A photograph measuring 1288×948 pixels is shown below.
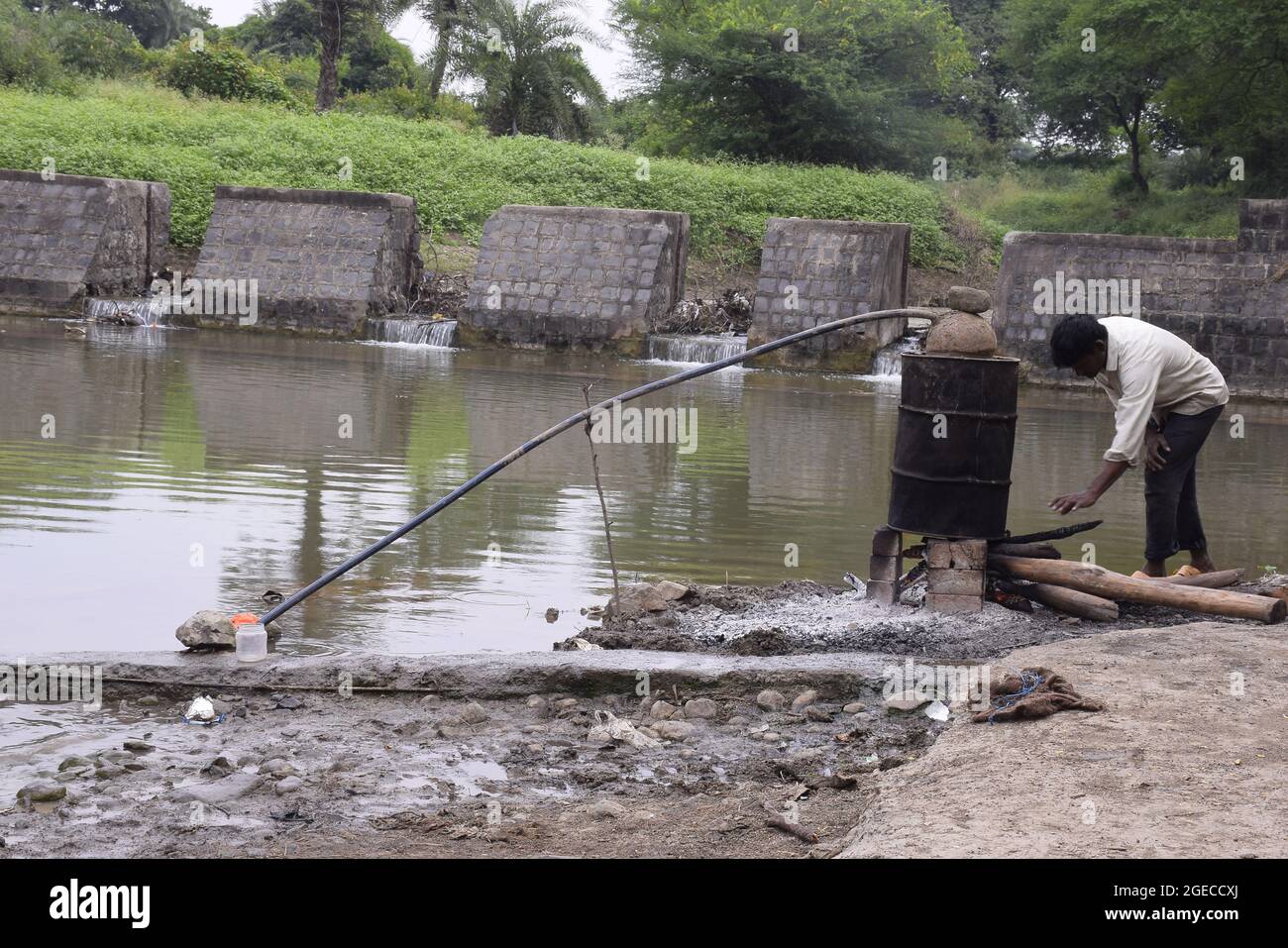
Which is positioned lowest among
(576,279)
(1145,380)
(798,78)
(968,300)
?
(1145,380)

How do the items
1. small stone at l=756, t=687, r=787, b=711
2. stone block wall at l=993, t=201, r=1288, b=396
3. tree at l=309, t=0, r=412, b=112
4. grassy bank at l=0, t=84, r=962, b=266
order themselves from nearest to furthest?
small stone at l=756, t=687, r=787, b=711
stone block wall at l=993, t=201, r=1288, b=396
grassy bank at l=0, t=84, r=962, b=266
tree at l=309, t=0, r=412, b=112

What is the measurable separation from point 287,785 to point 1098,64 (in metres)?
40.4

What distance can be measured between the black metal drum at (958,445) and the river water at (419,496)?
137 centimetres

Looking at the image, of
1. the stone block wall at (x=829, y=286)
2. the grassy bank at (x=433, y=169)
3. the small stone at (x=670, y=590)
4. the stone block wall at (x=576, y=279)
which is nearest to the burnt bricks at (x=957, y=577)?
the small stone at (x=670, y=590)

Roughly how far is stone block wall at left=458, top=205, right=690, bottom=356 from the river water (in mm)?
4049

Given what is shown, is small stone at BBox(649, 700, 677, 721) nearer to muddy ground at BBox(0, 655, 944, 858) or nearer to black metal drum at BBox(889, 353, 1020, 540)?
muddy ground at BBox(0, 655, 944, 858)

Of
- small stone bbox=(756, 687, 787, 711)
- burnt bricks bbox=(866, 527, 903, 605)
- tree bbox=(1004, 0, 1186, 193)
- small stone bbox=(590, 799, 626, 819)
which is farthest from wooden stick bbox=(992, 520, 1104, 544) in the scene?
tree bbox=(1004, 0, 1186, 193)

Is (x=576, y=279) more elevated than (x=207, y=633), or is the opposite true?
(x=576, y=279)

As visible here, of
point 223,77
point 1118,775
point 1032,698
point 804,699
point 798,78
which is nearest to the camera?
point 1118,775

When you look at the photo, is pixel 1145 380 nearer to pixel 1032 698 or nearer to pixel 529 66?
pixel 1032 698

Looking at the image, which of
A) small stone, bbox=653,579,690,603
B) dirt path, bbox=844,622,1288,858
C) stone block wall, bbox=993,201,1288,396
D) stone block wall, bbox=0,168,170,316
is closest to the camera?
dirt path, bbox=844,622,1288,858

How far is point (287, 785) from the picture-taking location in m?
4.70

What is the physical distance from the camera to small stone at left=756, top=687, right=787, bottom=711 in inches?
228

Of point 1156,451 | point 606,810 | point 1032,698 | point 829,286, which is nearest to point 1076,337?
point 1156,451
